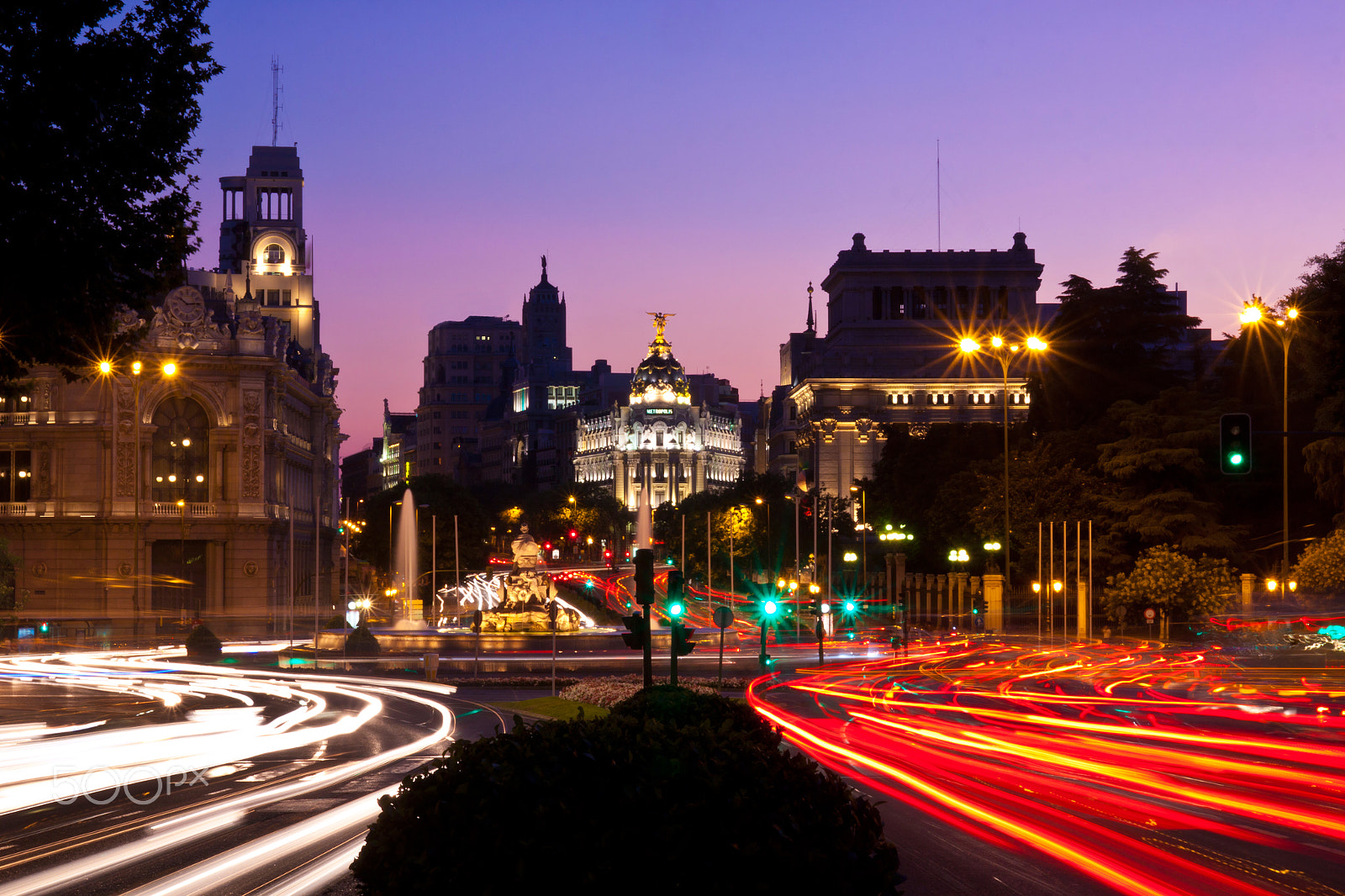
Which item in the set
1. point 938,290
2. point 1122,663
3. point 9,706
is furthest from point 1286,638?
point 938,290

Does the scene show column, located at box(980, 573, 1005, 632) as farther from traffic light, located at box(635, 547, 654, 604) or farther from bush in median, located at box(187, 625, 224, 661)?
traffic light, located at box(635, 547, 654, 604)

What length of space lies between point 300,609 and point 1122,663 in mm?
51023

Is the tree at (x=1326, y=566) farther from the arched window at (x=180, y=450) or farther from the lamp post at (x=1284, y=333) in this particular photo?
the arched window at (x=180, y=450)

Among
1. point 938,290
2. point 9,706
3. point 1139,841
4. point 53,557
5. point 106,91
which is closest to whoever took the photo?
point 1139,841

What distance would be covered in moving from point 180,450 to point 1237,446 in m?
61.7

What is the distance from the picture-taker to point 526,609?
6384 centimetres

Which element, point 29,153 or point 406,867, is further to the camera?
point 29,153

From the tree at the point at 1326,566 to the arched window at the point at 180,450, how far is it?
5254 centimetres

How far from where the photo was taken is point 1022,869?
1329 centimetres

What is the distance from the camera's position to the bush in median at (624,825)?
25.9ft

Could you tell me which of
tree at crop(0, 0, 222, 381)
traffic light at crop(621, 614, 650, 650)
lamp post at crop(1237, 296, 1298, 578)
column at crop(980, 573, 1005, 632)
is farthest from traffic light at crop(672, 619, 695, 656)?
column at crop(980, 573, 1005, 632)

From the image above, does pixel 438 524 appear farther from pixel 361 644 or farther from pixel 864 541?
pixel 361 644

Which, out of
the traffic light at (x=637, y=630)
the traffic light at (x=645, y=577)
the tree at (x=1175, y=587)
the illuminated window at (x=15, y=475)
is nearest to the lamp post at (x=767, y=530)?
the tree at (x=1175, y=587)

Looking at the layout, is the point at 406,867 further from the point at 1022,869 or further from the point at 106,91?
the point at 106,91
